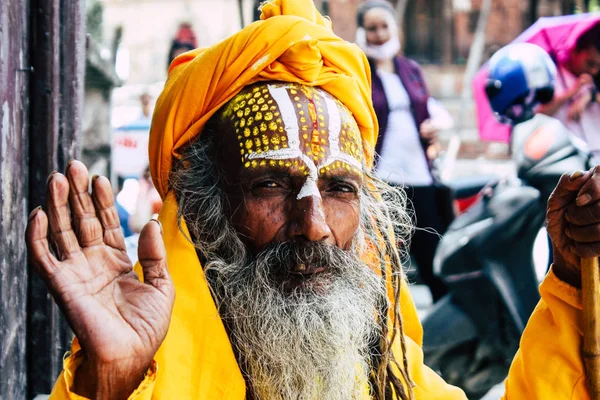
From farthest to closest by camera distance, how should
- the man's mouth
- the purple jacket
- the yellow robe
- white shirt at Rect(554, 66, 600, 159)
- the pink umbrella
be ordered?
white shirt at Rect(554, 66, 600, 159)
the pink umbrella
the purple jacket
the man's mouth
the yellow robe

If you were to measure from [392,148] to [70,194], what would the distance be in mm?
4391

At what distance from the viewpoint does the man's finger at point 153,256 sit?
1.79 m

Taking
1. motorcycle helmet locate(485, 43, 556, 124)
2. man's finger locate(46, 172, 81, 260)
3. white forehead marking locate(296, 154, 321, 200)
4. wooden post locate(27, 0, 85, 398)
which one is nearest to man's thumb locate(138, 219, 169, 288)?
man's finger locate(46, 172, 81, 260)

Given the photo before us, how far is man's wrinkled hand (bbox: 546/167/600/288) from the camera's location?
7.04 feet

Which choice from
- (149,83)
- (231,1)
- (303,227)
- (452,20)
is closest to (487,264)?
(303,227)

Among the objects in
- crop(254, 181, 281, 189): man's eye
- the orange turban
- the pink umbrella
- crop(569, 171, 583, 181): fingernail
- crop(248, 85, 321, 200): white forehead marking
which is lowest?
crop(254, 181, 281, 189): man's eye

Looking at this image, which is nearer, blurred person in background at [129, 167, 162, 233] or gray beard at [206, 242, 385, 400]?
gray beard at [206, 242, 385, 400]

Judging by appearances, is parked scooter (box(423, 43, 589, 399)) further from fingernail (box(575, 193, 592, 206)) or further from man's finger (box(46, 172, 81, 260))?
man's finger (box(46, 172, 81, 260))

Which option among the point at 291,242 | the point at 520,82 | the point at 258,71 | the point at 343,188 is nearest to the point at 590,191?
the point at 343,188

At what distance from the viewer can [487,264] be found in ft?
17.1

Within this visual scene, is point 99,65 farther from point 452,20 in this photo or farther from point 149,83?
point 452,20

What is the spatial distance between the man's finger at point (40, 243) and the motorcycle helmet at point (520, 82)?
426 centimetres

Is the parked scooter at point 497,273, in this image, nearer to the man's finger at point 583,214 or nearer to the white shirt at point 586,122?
the white shirt at point 586,122

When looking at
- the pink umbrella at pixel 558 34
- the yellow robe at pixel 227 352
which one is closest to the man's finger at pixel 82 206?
the yellow robe at pixel 227 352
